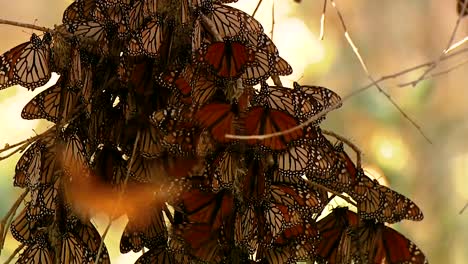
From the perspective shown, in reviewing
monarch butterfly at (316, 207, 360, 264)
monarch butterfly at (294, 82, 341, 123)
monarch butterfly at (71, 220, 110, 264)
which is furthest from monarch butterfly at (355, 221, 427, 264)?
monarch butterfly at (71, 220, 110, 264)

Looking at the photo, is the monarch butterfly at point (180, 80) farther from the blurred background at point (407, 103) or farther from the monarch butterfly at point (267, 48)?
the blurred background at point (407, 103)

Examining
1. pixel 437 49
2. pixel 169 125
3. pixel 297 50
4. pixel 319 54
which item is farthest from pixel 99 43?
pixel 437 49

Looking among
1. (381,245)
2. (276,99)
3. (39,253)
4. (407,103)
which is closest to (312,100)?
(276,99)

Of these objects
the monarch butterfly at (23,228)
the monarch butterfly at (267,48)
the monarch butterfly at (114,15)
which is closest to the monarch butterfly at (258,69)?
the monarch butterfly at (267,48)

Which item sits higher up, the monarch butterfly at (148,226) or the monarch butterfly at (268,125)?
the monarch butterfly at (268,125)

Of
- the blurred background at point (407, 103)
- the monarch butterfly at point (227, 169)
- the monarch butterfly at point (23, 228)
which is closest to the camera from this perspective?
the monarch butterfly at point (227, 169)

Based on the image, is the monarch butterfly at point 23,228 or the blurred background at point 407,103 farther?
the blurred background at point 407,103

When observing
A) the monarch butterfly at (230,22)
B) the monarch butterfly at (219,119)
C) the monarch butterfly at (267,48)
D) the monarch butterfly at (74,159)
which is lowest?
the monarch butterfly at (74,159)
